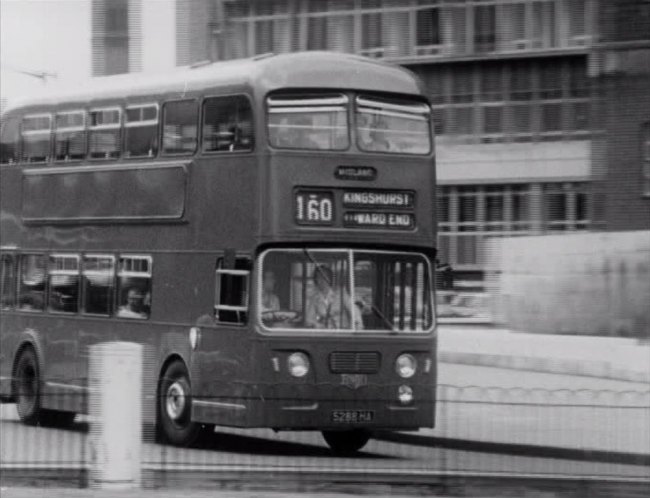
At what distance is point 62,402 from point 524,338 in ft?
55.1

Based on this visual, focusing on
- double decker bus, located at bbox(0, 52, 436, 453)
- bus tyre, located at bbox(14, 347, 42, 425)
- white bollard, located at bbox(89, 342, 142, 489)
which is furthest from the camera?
double decker bus, located at bbox(0, 52, 436, 453)

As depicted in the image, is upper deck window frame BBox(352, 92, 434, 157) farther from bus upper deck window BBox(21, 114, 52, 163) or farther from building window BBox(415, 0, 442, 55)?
building window BBox(415, 0, 442, 55)

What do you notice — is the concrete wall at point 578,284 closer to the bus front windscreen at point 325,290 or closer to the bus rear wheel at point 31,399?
the bus rear wheel at point 31,399

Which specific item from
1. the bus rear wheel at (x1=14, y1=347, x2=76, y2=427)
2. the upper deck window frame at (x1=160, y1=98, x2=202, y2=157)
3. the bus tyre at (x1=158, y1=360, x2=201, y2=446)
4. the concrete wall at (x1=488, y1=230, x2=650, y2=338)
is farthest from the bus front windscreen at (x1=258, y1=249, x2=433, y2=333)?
the concrete wall at (x1=488, y1=230, x2=650, y2=338)

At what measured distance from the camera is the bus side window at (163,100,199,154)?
62.2ft

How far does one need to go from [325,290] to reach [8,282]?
653 centimetres

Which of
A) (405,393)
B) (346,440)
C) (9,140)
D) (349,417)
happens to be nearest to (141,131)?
(9,140)

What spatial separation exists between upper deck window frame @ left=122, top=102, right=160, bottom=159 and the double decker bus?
0.09 ft

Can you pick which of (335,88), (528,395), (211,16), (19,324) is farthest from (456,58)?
(528,395)

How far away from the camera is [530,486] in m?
13.7

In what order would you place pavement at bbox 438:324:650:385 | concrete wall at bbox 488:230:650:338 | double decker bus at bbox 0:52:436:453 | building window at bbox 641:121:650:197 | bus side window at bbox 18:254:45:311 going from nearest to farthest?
double decker bus at bbox 0:52:436:453 < bus side window at bbox 18:254:45:311 < pavement at bbox 438:324:650:385 < concrete wall at bbox 488:230:650:338 < building window at bbox 641:121:650:197

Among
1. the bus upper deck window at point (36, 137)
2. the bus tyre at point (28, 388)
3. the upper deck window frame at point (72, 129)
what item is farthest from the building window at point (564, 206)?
the upper deck window frame at point (72, 129)

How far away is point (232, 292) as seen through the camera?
Result: 18266 millimetres

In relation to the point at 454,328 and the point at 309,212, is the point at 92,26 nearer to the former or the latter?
the point at 454,328
